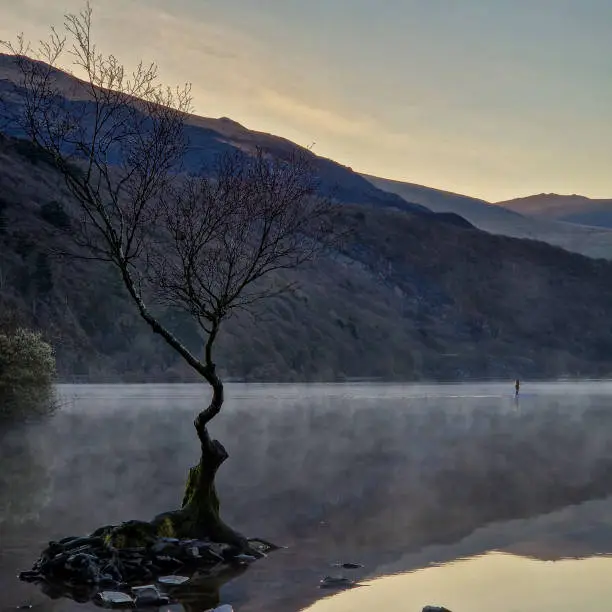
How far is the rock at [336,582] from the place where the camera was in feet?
51.8

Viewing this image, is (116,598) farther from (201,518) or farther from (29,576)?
(201,518)

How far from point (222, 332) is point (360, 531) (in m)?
138

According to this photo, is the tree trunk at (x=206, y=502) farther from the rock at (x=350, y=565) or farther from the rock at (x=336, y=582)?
the rock at (x=336, y=582)

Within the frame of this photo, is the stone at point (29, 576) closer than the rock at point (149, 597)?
No

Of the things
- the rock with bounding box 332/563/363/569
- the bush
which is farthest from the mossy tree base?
the bush

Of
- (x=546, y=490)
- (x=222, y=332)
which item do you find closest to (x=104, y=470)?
(x=546, y=490)

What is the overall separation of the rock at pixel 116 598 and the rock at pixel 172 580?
1234mm

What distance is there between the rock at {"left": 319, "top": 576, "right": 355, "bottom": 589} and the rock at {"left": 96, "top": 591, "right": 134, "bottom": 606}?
3328 millimetres

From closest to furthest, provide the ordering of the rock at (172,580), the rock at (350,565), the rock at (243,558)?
the rock at (172,580) → the rock at (350,565) → the rock at (243,558)

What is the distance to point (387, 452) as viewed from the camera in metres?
42.2

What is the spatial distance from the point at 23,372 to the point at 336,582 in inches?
1576

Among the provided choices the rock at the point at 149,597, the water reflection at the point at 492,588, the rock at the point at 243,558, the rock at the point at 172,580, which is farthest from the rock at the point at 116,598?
the rock at the point at 243,558

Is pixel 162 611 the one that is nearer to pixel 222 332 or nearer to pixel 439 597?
pixel 439 597

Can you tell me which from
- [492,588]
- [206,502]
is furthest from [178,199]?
[492,588]
